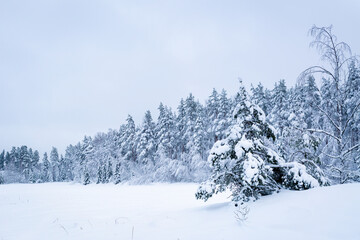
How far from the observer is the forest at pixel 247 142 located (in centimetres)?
724

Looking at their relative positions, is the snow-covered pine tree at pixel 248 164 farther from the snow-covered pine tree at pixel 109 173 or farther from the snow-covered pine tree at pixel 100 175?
the snow-covered pine tree at pixel 100 175

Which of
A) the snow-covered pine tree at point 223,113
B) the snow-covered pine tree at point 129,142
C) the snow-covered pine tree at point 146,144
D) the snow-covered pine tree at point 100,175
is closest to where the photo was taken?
the snow-covered pine tree at point 223,113

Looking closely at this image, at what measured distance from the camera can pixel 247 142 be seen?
6953mm

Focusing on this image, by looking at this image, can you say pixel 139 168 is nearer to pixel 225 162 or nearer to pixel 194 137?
pixel 194 137

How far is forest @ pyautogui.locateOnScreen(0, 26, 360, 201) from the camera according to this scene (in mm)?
7238

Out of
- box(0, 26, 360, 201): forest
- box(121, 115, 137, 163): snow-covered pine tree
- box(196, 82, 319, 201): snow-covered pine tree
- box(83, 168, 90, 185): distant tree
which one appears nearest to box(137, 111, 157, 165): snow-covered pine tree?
box(0, 26, 360, 201): forest

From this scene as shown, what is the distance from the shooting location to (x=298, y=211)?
4.75 metres

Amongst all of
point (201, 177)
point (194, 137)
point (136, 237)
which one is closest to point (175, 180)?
point (201, 177)

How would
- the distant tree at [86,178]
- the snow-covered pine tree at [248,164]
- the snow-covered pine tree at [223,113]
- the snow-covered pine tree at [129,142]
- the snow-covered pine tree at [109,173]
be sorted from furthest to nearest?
the distant tree at [86,178] → the snow-covered pine tree at [109,173] → the snow-covered pine tree at [129,142] → the snow-covered pine tree at [223,113] → the snow-covered pine tree at [248,164]

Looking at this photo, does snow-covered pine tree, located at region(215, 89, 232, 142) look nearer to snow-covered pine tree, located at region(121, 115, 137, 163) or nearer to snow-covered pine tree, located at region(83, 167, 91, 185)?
snow-covered pine tree, located at region(121, 115, 137, 163)

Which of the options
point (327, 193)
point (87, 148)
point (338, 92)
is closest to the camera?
point (327, 193)

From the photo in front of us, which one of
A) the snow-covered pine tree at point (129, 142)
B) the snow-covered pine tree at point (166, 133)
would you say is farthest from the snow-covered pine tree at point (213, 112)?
the snow-covered pine tree at point (129, 142)

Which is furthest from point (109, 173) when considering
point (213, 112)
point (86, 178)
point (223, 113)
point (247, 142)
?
point (247, 142)

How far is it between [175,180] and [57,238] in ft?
93.8
